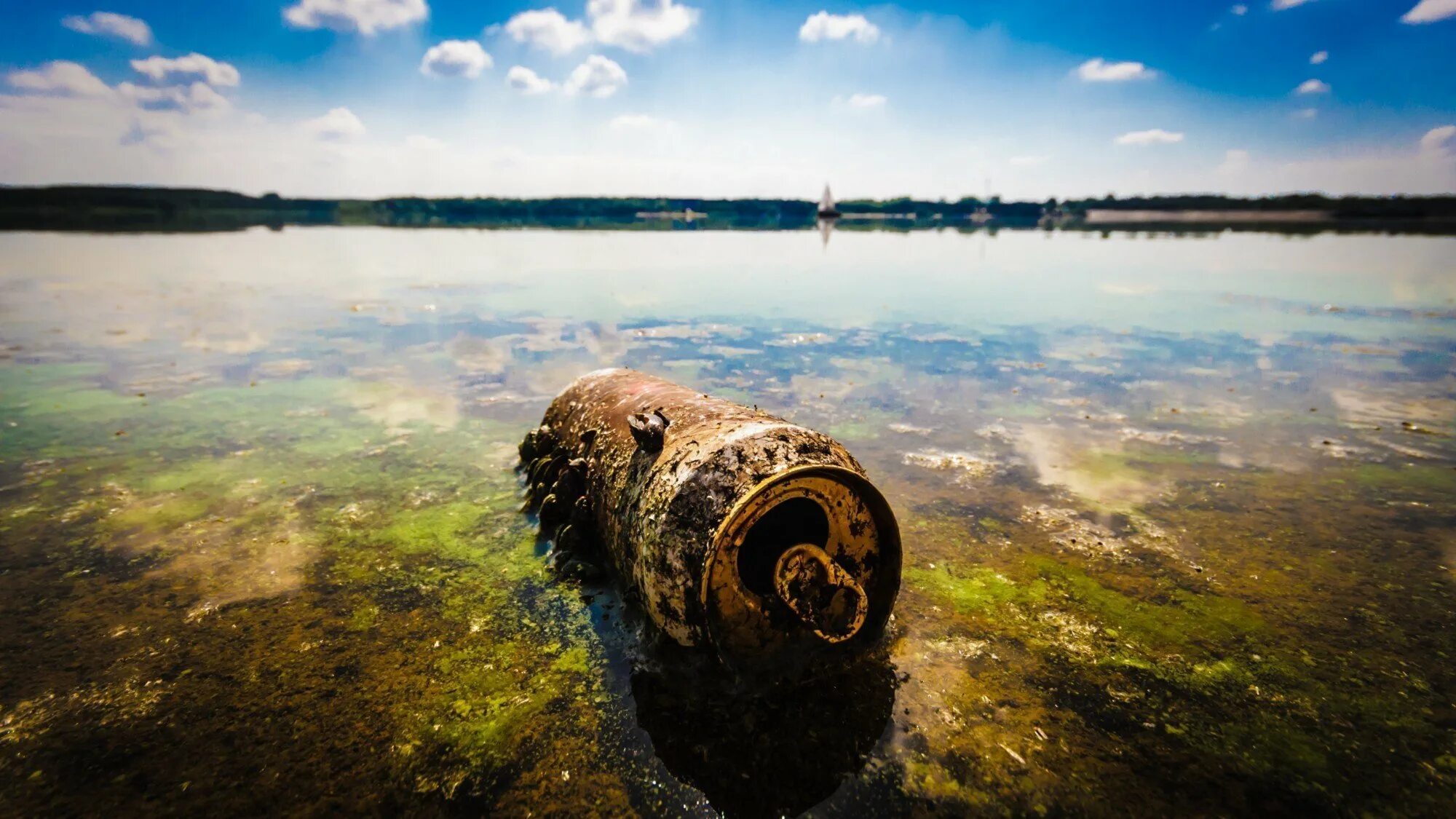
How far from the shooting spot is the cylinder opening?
4.00 meters

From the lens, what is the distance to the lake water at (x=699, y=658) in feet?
11.2

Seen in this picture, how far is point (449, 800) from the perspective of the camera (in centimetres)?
326

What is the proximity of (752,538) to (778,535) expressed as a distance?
0.54 ft

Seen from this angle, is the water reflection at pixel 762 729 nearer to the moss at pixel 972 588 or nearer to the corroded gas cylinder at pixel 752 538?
the corroded gas cylinder at pixel 752 538

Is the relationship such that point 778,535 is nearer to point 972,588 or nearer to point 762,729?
point 762,729

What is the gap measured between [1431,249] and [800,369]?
168 ft

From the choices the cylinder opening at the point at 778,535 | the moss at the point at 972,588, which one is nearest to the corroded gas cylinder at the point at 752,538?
the cylinder opening at the point at 778,535

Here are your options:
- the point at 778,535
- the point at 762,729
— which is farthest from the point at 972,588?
the point at 762,729

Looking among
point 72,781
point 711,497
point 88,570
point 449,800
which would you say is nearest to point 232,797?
point 72,781

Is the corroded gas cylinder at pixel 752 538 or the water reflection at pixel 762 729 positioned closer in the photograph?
the water reflection at pixel 762 729

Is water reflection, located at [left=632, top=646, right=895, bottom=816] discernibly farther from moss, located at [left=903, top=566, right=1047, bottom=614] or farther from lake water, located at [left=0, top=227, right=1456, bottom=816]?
moss, located at [left=903, top=566, right=1047, bottom=614]

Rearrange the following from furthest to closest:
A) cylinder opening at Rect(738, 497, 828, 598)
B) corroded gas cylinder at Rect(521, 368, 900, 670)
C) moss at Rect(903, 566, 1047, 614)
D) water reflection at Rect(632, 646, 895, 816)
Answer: moss at Rect(903, 566, 1047, 614) → cylinder opening at Rect(738, 497, 828, 598) → corroded gas cylinder at Rect(521, 368, 900, 670) → water reflection at Rect(632, 646, 895, 816)

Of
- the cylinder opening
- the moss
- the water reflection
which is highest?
the cylinder opening

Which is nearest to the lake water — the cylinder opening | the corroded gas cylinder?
the corroded gas cylinder
